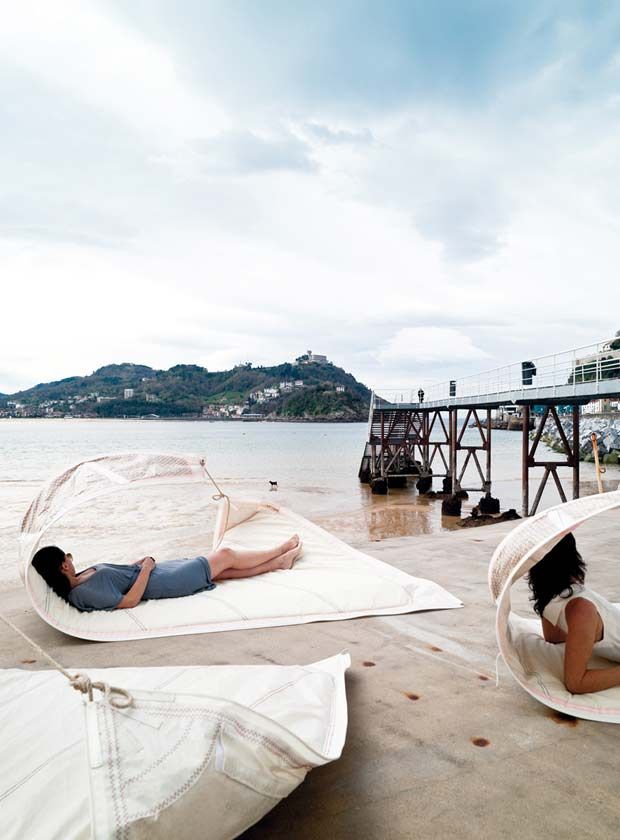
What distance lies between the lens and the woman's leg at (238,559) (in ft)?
16.4

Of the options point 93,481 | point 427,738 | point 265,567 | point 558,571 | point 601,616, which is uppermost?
point 93,481

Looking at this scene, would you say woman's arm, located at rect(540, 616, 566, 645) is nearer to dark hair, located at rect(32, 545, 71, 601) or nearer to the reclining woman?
the reclining woman

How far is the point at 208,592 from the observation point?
4.75 metres

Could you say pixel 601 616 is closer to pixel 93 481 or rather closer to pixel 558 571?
pixel 558 571

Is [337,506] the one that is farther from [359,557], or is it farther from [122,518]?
[359,557]

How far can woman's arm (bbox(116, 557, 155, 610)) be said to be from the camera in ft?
14.4

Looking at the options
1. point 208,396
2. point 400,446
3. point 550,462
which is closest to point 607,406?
point 400,446

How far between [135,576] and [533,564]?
3061mm

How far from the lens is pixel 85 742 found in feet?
5.71

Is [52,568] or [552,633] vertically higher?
[52,568]

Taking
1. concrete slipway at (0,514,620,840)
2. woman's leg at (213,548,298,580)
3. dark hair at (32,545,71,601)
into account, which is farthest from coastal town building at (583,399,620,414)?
dark hair at (32,545,71,601)

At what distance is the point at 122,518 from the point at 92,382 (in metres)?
156

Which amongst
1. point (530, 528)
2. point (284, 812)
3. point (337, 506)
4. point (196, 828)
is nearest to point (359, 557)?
point (530, 528)

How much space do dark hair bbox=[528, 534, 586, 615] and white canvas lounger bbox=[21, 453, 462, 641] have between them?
1.76 m
